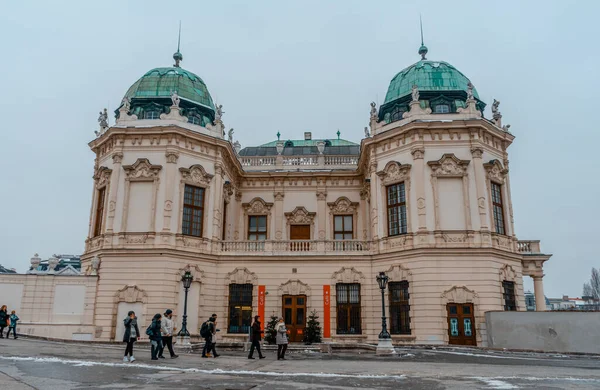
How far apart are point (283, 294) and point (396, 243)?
7.14m

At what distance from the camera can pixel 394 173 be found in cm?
2716

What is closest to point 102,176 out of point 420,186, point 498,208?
point 420,186

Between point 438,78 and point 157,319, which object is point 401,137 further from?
point 157,319

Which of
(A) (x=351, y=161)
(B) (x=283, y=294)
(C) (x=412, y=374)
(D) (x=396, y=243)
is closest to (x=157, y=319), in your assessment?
(C) (x=412, y=374)

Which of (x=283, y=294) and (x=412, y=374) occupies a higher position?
(x=283, y=294)

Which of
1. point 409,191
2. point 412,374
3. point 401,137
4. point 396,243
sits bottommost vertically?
point 412,374

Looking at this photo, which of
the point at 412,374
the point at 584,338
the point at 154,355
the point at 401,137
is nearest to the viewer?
the point at 412,374

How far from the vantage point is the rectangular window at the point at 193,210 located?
26.9 metres

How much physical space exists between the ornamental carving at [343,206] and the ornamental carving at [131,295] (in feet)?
44.0

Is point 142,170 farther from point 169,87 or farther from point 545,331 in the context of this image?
point 545,331

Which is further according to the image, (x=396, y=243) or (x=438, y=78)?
(x=438, y=78)

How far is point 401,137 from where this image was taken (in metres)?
27.1

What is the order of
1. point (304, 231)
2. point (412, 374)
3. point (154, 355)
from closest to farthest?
point (412, 374)
point (154, 355)
point (304, 231)

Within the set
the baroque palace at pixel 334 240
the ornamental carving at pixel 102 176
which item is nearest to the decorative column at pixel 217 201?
the baroque palace at pixel 334 240
